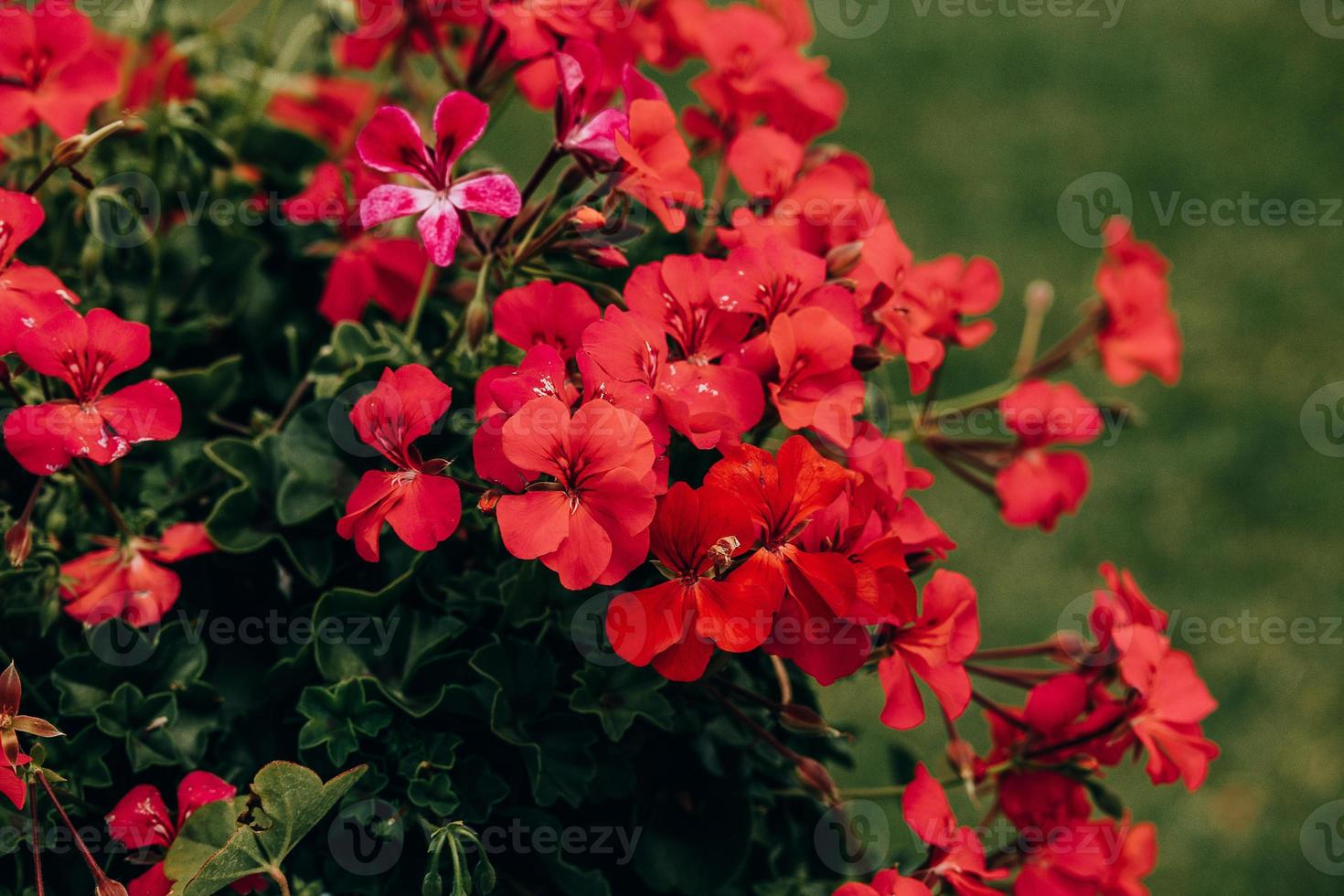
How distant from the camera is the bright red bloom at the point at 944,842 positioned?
107cm

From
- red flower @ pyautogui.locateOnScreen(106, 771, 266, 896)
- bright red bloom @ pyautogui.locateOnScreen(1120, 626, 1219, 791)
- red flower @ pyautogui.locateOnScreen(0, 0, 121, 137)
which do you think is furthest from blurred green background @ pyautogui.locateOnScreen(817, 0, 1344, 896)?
red flower @ pyautogui.locateOnScreen(0, 0, 121, 137)

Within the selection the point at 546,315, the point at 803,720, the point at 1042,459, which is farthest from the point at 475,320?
the point at 1042,459

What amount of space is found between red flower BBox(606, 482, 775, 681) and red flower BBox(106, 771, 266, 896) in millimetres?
371

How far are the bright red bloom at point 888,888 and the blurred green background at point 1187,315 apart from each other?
3.09ft

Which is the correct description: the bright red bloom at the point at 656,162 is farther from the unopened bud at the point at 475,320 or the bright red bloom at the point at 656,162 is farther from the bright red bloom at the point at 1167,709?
the bright red bloom at the point at 1167,709

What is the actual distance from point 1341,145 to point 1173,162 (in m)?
0.45

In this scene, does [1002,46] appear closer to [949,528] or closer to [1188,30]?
[1188,30]

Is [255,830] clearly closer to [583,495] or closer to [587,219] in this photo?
[583,495]

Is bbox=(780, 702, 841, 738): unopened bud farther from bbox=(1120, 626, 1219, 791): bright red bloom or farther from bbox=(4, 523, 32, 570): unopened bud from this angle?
bbox=(4, 523, 32, 570): unopened bud

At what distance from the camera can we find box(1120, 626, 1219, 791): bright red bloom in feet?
3.79

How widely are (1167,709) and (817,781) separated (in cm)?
34

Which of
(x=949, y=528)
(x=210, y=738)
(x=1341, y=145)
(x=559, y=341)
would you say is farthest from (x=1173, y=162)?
Result: (x=210, y=738)

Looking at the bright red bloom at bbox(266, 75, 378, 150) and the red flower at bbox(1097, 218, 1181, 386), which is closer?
the red flower at bbox(1097, 218, 1181, 386)

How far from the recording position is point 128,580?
1126 mm
